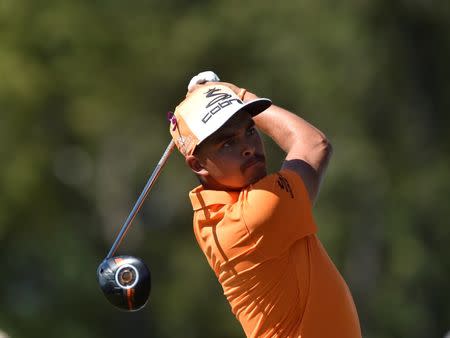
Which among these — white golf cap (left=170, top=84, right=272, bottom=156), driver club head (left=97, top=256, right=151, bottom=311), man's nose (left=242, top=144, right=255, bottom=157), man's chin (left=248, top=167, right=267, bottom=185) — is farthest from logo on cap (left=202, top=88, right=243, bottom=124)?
driver club head (left=97, top=256, right=151, bottom=311)

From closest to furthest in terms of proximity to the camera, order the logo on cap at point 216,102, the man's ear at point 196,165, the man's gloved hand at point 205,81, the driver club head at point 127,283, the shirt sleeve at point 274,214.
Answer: the shirt sleeve at point 274,214 → the logo on cap at point 216,102 → the man's ear at point 196,165 → the driver club head at point 127,283 → the man's gloved hand at point 205,81

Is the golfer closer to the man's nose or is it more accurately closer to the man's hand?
the man's nose

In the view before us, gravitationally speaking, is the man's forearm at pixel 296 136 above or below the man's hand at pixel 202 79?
below

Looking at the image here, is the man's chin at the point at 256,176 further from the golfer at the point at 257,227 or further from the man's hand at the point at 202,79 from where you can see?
the man's hand at the point at 202,79

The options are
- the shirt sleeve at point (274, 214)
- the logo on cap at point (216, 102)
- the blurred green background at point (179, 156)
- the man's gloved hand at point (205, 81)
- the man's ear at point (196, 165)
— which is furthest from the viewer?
the blurred green background at point (179, 156)

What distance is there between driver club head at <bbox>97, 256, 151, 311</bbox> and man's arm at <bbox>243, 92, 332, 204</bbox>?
75cm

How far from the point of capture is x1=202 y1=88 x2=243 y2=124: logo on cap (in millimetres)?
5016

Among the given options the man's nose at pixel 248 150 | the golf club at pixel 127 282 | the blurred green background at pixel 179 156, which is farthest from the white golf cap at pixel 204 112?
the blurred green background at pixel 179 156

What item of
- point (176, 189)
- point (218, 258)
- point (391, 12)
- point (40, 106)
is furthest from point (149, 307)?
point (218, 258)

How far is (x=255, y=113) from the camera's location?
17.0 feet

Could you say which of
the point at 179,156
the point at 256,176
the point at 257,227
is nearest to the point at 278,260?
the point at 257,227

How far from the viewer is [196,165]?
5.16 metres

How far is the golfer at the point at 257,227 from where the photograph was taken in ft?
16.3

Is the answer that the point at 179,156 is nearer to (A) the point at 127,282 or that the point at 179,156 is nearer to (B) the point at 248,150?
(A) the point at 127,282
